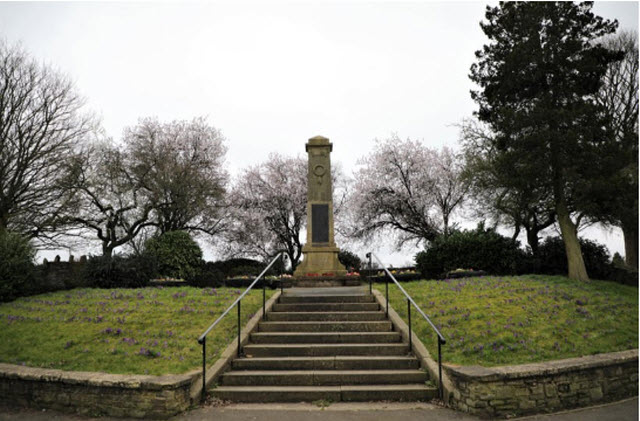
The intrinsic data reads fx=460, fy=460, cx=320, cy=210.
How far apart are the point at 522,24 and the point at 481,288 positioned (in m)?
9.42

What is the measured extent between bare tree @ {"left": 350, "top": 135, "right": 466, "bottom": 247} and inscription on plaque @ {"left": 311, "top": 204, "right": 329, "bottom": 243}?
11080mm

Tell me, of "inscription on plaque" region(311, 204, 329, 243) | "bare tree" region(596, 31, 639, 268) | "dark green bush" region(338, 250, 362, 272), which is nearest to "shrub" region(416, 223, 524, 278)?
"bare tree" region(596, 31, 639, 268)

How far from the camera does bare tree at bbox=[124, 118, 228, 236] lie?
2261 centimetres

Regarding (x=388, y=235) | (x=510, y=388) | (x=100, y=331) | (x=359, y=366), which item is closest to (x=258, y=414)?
(x=359, y=366)

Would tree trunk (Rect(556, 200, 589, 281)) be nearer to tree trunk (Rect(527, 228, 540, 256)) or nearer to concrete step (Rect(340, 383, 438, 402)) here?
tree trunk (Rect(527, 228, 540, 256))

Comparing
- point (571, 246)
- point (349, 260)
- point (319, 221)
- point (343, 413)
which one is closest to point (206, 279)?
point (319, 221)

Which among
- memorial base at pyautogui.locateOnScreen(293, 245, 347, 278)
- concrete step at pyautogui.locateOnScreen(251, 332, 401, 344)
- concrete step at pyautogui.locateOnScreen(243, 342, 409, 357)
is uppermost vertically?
memorial base at pyautogui.locateOnScreen(293, 245, 347, 278)

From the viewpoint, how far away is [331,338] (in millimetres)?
8578

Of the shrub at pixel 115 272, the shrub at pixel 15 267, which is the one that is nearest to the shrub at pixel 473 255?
the shrub at pixel 115 272

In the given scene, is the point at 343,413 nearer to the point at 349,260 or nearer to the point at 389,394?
the point at 389,394

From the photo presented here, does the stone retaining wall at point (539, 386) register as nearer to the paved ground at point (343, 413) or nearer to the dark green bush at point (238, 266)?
the paved ground at point (343, 413)

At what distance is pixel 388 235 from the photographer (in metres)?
27.6

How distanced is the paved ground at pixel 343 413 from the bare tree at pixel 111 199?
15743 millimetres

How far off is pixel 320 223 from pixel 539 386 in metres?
10.4
